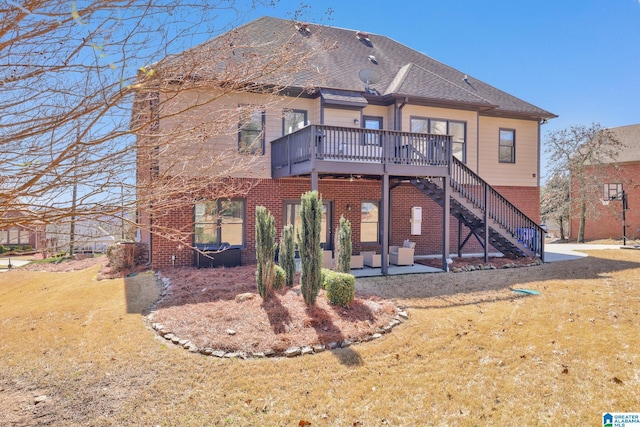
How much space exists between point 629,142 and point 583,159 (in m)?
5.72

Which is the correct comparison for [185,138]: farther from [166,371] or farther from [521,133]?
[521,133]

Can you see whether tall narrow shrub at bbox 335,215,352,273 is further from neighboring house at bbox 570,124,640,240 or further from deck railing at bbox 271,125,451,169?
neighboring house at bbox 570,124,640,240

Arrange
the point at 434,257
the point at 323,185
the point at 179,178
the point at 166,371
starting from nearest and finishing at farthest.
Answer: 1. the point at 179,178
2. the point at 166,371
3. the point at 323,185
4. the point at 434,257

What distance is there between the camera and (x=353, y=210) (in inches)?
574

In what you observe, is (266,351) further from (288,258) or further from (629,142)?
(629,142)

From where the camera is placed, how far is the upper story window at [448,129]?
14859 millimetres

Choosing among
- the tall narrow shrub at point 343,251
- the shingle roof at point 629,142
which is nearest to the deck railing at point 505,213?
the tall narrow shrub at point 343,251

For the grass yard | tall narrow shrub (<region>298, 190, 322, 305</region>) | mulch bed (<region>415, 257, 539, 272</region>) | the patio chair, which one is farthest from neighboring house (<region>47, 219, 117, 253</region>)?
mulch bed (<region>415, 257, 539, 272</region>)

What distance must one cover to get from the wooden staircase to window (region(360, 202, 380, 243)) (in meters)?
2.08

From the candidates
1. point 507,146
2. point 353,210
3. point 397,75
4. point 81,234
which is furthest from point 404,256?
point 81,234

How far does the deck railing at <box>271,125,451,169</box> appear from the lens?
1073cm

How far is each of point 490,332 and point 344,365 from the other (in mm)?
2823

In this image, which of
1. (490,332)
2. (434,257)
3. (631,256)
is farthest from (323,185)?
(631,256)

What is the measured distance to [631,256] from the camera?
15.9 meters
